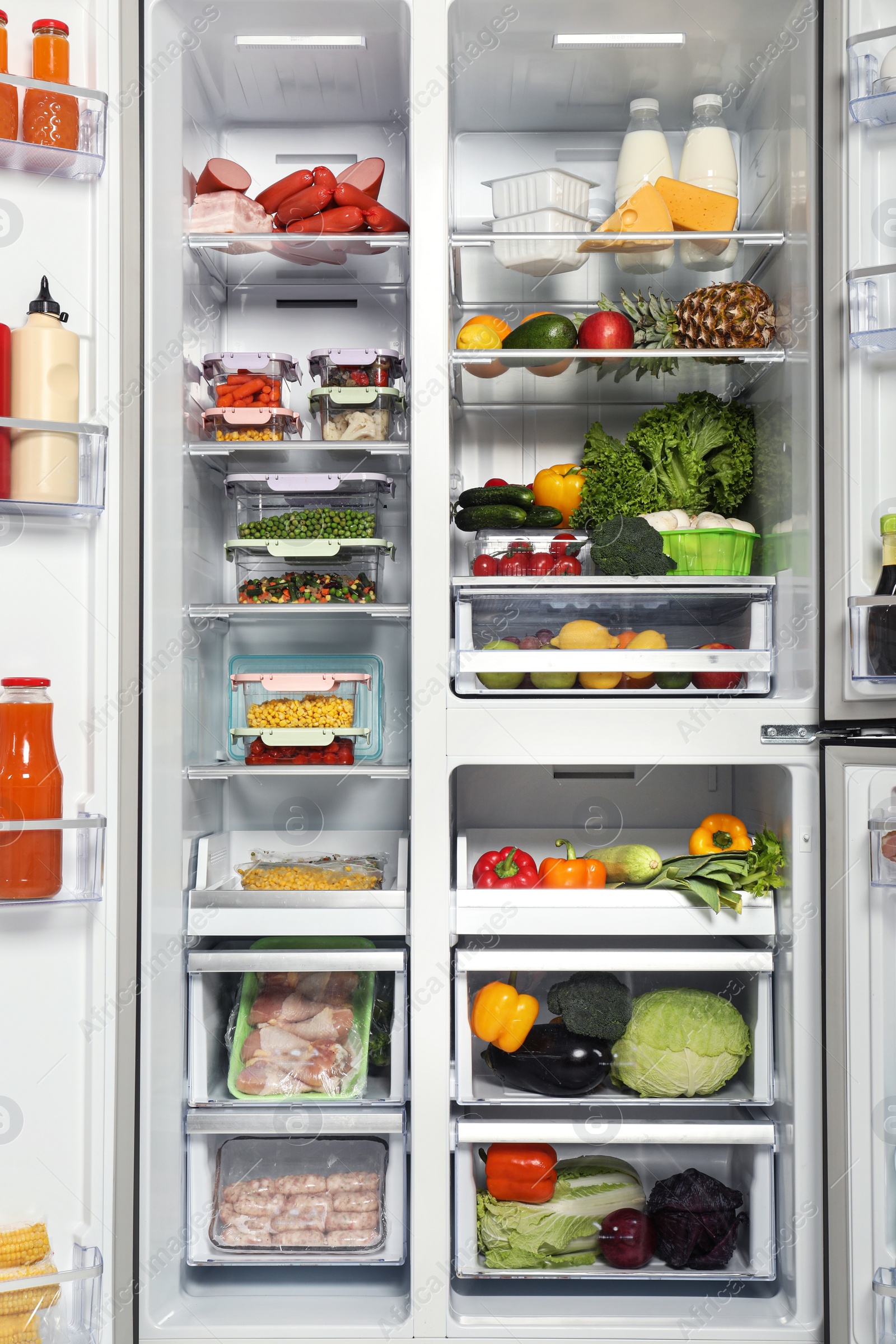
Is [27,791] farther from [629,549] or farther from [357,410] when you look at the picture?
[629,549]

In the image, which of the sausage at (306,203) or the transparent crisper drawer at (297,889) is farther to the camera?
the sausage at (306,203)

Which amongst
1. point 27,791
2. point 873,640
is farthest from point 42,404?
point 873,640

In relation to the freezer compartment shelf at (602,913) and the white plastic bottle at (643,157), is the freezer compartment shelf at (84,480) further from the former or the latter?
the white plastic bottle at (643,157)

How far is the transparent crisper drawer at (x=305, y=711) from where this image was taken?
1.85m

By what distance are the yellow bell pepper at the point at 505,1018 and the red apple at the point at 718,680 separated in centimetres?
69

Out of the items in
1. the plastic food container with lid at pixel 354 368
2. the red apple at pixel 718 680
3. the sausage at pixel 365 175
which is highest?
A: the sausage at pixel 365 175

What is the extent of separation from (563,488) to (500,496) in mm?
165

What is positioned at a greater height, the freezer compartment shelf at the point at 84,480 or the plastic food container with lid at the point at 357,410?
the plastic food container with lid at the point at 357,410

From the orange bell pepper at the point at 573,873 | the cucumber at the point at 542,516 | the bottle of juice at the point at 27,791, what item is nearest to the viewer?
the bottle of juice at the point at 27,791

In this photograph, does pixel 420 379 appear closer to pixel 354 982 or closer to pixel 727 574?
pixel 727 574

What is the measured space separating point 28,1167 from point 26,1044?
197mm

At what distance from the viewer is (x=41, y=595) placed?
1.50 meters

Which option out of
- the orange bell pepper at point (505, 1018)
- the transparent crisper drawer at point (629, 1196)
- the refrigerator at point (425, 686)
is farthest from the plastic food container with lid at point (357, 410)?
the transparent crisper drawer at point (629, 1196)

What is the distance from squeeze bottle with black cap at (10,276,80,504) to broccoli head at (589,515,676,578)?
3.16 ft
